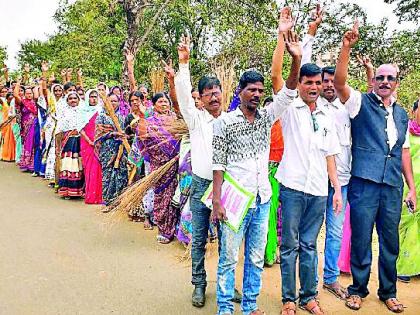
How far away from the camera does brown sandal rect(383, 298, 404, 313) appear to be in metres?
3.78

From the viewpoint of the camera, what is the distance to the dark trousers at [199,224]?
377 centimetres

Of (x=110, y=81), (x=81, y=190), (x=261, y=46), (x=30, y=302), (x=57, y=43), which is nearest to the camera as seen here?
(x=30, y=302)

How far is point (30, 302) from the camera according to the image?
3.83 meters

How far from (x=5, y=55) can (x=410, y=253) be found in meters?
20.4

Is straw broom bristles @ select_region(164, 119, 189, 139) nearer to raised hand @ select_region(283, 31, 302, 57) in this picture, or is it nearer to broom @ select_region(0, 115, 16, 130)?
raised hand @ select_region(283, 31, 302, 57)

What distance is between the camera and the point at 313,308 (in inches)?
145

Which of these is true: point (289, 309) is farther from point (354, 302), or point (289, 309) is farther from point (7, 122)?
point (7, 122)

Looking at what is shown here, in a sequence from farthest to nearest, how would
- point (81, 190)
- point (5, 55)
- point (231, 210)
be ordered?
1. point (5, 55)
2. point (81, 190)
3. point (231, 210)

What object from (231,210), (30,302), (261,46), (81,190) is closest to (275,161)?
(231,210)

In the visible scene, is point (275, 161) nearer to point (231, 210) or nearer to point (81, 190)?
point (231, 210)

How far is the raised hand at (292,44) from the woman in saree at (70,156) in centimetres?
497

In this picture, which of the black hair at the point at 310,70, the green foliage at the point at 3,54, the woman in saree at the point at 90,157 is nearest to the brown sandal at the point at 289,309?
the black hair at the point at 310,70

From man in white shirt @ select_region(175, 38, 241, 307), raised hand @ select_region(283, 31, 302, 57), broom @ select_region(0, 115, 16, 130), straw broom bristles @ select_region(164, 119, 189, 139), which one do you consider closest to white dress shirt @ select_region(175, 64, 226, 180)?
man in white shirt @ select_region(175, 38, 241, 307)

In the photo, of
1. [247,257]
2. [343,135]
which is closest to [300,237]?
[247,257]
